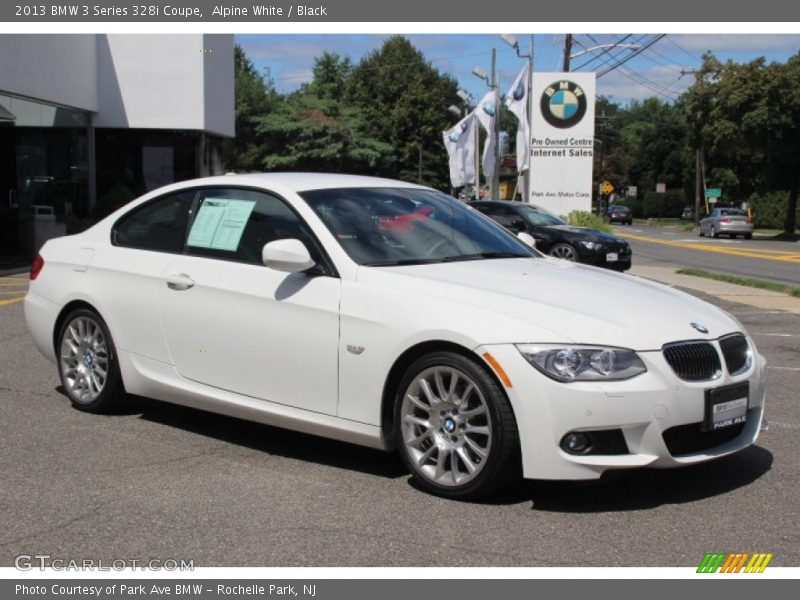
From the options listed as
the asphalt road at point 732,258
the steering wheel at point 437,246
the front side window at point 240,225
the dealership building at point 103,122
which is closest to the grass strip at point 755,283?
the asphalt road at point 732,258

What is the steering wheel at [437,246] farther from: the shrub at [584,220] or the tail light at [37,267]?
the shrub at [584,220]

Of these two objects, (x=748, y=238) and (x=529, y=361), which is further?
(x=748, y=238)

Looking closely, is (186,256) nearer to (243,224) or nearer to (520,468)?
(243,224)

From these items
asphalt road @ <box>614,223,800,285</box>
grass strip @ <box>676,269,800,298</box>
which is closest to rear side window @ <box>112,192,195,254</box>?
grass strip @ <box>676,269,800,298</box>

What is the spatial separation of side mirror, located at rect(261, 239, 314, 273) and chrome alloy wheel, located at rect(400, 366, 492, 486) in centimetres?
92

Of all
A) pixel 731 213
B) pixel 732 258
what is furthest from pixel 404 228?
pixel 731 213

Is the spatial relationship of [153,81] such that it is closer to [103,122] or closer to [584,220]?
[103,122]

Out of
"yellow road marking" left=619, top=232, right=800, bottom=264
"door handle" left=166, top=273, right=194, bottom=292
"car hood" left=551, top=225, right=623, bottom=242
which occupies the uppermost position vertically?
"door handle" left=166, top=273, right=194, bottom=292

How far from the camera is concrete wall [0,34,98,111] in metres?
19.1

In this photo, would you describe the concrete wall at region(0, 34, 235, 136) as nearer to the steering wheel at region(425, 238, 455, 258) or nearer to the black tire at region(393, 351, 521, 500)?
the steering wheel at region(425, 238, 455, 258)

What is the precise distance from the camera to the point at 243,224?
5.86 meters

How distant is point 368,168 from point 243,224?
59985 mm

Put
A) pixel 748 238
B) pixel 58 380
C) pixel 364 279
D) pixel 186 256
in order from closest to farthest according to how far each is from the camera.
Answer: pixel 364 279
pixel 186 256
pixel 58 380
pixel 748 238
